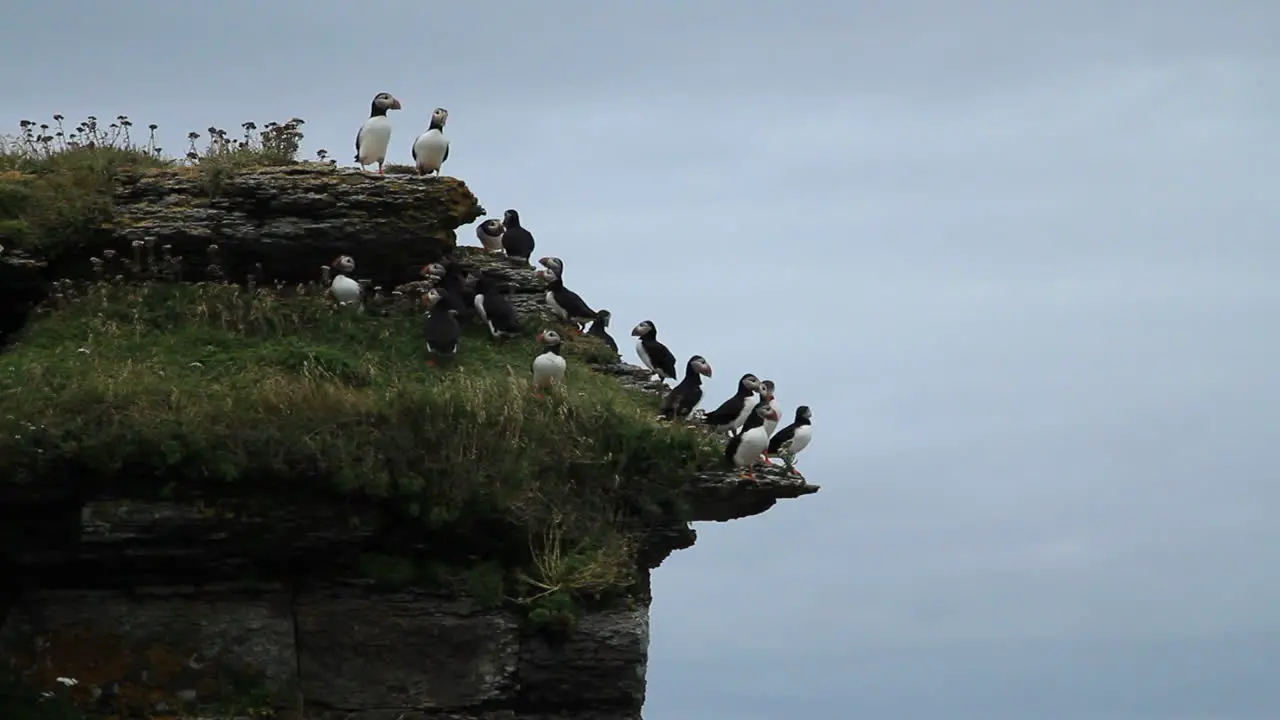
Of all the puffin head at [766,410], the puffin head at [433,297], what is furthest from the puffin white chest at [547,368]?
Result: the puffin head at [766,410]

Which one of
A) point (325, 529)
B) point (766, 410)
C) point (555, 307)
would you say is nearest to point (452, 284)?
point (555, 307)

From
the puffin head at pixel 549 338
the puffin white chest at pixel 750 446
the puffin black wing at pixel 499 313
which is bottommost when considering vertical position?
the puffin white chest at pixel 750 446

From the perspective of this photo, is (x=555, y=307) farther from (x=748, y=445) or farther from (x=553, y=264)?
(x=748, y=445)

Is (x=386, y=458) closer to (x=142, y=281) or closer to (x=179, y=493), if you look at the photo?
(x=179, y=493)

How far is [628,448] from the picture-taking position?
→ 21.0m

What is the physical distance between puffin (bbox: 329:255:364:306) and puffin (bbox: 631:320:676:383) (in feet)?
12.7

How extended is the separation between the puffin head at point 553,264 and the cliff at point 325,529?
13.7 feet

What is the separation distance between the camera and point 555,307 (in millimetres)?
25062

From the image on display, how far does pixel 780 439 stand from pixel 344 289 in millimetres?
5756

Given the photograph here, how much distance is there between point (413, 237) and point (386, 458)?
4954 millimetres

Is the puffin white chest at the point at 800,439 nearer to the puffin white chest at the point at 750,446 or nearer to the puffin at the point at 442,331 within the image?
the puffin white chest at the point at 750,446

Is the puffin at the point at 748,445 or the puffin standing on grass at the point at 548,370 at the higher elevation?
the puffin standing on grass at the point at 548,370

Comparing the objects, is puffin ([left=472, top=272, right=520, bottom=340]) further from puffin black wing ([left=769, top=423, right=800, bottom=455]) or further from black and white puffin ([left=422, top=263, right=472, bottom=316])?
puffin black wing ([left=769, top=423, right=800, bottom=455])

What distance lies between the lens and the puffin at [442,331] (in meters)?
22.6
